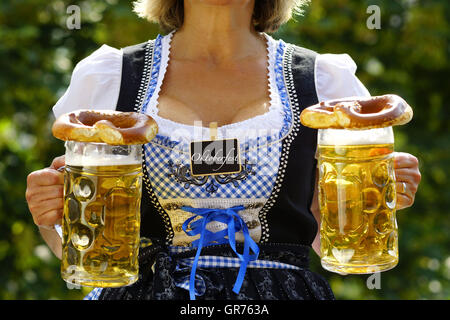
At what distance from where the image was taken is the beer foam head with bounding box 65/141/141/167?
147 centimetres

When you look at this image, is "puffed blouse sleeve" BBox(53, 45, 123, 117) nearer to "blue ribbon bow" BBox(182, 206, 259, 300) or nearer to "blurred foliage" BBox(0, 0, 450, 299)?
"blue ribbon bow" BBox(182, 206, 259, 300)

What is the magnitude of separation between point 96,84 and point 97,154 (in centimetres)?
44

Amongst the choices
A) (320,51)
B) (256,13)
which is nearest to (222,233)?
(256,13)

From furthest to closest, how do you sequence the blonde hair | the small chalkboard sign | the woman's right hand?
the blonde hair, the small chalkboard sign, the woman's right hand

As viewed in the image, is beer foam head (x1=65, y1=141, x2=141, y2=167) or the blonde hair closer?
beer foam head (x1=65, y1=141, x2=141, y2=167)

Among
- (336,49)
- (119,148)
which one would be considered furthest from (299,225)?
(336,49)

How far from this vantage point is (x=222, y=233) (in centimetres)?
176

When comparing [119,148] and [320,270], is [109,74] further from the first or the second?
[320,270]

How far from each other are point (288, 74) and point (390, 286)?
259 cm

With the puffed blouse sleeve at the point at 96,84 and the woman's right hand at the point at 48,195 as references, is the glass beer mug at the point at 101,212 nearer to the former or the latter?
the woman's right hand at the point at 48,195

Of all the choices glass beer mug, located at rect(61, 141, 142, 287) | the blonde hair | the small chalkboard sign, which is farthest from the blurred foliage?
glass beer mug, located at rect(61, 141, 142, 287)

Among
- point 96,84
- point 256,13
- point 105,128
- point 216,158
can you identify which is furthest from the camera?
point 256,13

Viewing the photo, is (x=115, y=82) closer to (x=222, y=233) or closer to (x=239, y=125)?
(x=239, y=125)

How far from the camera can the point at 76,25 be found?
3764 mm
